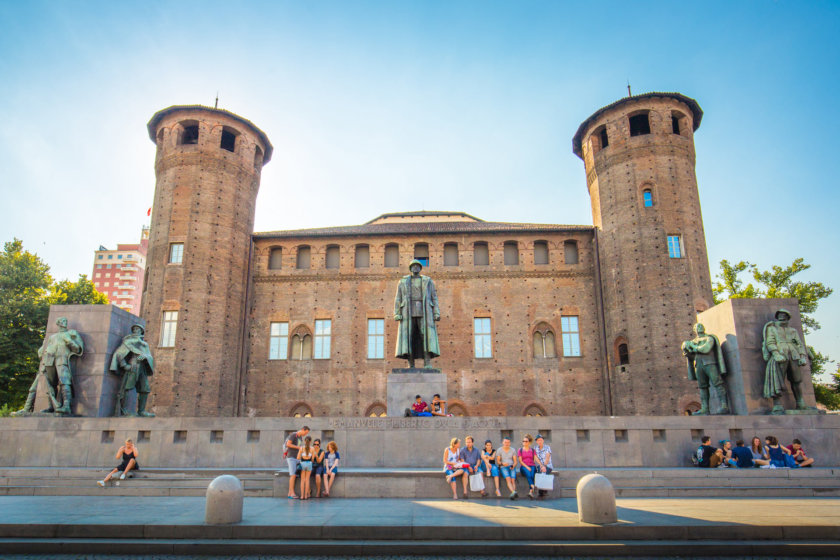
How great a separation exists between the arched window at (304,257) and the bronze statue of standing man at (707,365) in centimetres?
2279

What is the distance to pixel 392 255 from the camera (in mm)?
34094

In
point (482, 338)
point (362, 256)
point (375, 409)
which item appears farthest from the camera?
point (362, 256)

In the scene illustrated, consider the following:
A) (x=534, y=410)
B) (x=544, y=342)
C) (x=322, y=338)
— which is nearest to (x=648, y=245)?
(x=544, y=342)

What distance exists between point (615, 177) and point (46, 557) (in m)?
30.7

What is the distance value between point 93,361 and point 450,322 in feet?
63.7

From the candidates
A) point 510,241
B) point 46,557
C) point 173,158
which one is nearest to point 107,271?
point 173,158

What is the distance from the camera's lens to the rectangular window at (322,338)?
31984 mm

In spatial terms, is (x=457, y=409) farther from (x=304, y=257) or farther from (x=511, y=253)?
(x=304, y=257)

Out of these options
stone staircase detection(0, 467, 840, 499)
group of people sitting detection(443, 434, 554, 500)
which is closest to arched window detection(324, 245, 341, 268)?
stone staircase detection(0, 467, 840, 499)

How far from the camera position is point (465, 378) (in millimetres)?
31156

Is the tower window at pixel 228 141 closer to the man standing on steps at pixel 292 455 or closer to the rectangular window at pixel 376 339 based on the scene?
the rectangular window at pixel 376 339

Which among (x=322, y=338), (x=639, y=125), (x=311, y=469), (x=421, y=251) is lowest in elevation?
(x=311, y=469)

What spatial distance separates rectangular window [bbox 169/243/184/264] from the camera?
100ft

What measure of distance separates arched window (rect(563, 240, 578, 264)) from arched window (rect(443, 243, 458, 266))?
643cm
